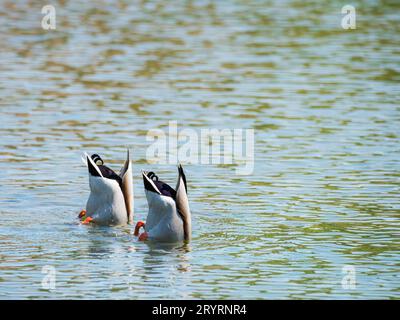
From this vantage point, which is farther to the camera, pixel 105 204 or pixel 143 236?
pixel 105 204

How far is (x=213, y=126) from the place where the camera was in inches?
896

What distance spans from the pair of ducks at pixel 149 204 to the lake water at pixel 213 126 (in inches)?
8.5

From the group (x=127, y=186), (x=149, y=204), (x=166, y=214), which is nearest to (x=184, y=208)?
(x=166, y=214)

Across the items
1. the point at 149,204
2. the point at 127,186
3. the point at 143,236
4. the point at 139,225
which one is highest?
the point at 127,186

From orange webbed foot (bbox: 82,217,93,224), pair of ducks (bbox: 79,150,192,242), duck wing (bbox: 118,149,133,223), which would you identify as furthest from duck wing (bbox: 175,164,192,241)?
orange webbed foot (bbox: 82,217,93,224)

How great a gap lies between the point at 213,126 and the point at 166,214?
723 cm

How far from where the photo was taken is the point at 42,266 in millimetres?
14375

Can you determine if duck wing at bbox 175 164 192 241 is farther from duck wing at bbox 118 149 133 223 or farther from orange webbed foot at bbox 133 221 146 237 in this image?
duck wing at bbox 118 149 133 223

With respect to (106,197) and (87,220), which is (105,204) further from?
(87,220)

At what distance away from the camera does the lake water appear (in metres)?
14.4

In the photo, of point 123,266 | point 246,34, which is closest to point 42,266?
point 123,266

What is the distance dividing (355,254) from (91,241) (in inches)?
128

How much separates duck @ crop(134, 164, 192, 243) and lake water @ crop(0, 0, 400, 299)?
8.7 inches

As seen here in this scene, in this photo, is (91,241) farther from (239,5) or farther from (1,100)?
(239,5)
